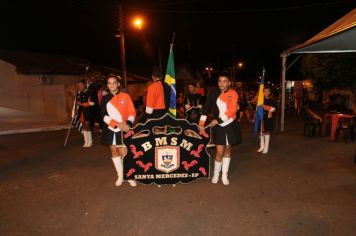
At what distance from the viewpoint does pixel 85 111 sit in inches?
335

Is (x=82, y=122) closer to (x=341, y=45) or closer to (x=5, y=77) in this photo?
(x=341, y=45)

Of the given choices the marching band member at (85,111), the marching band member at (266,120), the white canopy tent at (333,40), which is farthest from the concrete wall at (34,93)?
the white canopy tent at (333,40)

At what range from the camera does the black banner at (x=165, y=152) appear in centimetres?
507

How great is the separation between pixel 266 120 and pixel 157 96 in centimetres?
309

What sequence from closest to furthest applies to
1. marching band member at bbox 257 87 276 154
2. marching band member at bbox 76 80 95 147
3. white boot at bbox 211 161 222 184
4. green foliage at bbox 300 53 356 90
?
white boot at bbox 211 161 222 184 < marching band member at bbox 257 87 276 154 < marching band member at bbox 76 80 95 147 < green foliage at bbox 300 53 356 90

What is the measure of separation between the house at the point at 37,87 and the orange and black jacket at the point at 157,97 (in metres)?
9.64

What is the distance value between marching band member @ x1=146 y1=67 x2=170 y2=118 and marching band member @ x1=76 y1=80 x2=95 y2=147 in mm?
2753

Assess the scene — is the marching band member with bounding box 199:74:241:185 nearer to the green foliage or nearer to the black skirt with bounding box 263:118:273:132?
the black skirt with bounding box 263:118:273:132

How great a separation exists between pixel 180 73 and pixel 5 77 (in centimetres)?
2128

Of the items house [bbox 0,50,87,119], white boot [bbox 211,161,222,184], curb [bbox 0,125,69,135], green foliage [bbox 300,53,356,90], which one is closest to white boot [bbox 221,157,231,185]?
white boot [bbox 211,161,222,184]

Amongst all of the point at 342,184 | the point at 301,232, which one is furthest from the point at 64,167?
the point at 342,184

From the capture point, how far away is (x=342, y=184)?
5.39m

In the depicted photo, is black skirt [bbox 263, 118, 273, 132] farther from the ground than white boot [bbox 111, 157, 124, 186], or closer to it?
farther from the ground

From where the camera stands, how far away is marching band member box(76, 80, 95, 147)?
8.48 m
